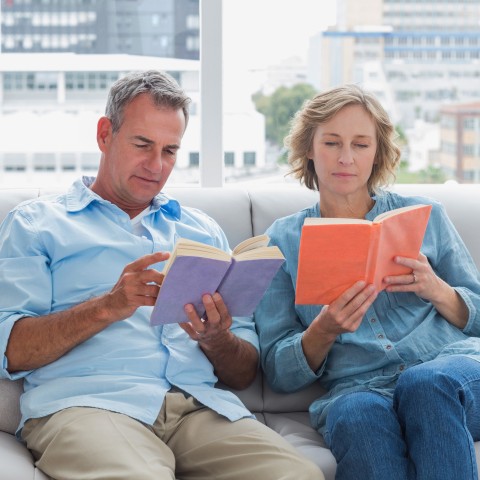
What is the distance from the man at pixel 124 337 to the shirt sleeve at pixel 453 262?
0.55 metres

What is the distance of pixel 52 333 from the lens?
1967 millimetres

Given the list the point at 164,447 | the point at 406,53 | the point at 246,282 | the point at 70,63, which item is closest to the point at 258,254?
the point at 246,282

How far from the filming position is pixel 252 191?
107 inches

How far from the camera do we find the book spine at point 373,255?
1882 mm

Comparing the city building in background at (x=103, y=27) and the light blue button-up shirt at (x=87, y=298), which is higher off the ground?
the city building in background at (x=103, y=27)

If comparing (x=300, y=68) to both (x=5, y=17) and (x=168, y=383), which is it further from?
(x=168, y=383)

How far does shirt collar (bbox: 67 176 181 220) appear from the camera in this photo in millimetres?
2203

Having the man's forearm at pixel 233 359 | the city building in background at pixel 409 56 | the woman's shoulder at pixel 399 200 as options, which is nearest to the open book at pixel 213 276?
the man's forearm at pixel 233 359

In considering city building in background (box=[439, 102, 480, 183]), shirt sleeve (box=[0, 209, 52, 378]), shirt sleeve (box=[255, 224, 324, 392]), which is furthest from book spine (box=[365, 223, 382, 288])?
city building in background (box=[439, 102, 480, 183])

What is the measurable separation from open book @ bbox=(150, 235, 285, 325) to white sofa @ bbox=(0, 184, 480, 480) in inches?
17.5

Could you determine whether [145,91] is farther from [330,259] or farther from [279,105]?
[279,105]

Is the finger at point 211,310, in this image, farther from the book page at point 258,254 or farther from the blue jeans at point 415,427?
the blue jeans at point 415,427

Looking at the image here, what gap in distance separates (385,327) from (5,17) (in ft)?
5.93

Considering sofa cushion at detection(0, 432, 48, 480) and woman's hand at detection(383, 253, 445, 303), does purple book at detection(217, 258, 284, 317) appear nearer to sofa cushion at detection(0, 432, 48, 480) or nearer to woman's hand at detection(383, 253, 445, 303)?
woman's hand at detection(383, 253, 445, 303)
